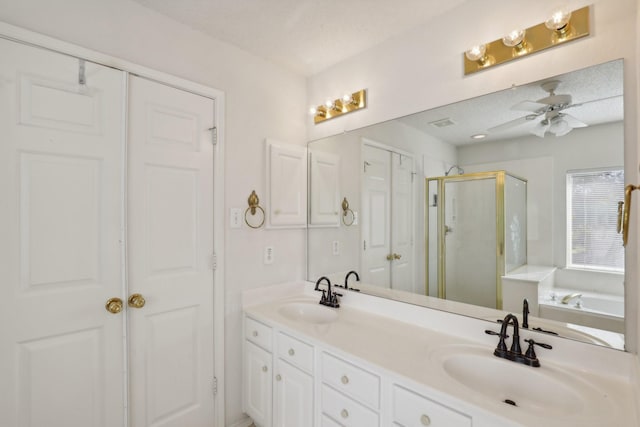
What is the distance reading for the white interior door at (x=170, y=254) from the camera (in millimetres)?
1591

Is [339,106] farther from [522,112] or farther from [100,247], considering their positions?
[100,247]

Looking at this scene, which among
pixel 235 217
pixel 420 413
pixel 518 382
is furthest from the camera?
pixel 235 217

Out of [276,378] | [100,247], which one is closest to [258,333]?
[276,378]

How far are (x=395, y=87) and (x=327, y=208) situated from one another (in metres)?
0.93

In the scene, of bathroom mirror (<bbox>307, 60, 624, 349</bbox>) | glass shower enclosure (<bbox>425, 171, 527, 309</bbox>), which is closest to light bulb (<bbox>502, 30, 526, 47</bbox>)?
bathroom mirror (<bbox>307, 60, 624, 349</bbox>)

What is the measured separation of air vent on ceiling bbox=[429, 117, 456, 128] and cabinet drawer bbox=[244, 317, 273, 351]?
4.84 ft

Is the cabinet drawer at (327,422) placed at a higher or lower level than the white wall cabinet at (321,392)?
lower

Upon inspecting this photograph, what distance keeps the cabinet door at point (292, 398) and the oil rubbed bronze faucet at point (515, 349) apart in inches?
34.2

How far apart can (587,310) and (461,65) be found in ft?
4.13

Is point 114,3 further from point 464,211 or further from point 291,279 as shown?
point 464,211

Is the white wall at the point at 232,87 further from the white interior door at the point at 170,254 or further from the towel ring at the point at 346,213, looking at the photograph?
the towel ring at the point at 346,213

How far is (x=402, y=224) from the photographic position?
6.01 feet

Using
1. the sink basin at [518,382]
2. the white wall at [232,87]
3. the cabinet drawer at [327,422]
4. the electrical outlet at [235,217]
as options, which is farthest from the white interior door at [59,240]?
the sink basin at [518,382]

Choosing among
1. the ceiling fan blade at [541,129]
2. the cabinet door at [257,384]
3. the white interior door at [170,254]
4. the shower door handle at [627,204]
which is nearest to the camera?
the shower door handle at [627,204]
